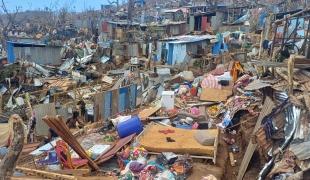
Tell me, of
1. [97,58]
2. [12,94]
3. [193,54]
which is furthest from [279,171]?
[97,58]

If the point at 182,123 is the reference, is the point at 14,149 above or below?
above

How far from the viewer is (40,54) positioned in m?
28.5

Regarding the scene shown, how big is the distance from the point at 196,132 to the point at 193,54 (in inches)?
613

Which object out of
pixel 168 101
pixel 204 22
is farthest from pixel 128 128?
pixel 204 22

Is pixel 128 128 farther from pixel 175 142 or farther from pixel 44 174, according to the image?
pixel 44 174

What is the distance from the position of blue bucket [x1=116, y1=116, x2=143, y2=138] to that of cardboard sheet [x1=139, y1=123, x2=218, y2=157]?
300mm

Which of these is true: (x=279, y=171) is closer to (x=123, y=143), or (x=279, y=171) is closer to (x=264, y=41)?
(x=123, y=143)

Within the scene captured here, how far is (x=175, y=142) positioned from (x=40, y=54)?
811 inches

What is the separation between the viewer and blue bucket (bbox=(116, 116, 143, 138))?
1137cm

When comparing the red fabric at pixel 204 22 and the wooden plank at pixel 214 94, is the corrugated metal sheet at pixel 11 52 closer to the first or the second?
the red fabric at pixel 204 22

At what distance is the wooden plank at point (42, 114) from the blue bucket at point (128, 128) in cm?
365

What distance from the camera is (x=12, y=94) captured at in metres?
19.4

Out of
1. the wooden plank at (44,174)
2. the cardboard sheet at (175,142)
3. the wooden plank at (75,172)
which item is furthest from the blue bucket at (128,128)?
the wooden plank at (44,174)

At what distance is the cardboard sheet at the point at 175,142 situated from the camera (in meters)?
9.61
